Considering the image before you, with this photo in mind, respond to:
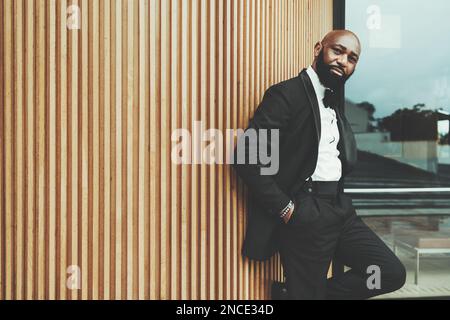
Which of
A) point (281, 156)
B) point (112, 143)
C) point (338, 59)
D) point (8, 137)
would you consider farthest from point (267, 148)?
point (8, 137)

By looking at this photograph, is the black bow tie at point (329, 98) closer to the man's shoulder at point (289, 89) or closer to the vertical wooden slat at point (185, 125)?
the man's shoulder at point (289, 89)

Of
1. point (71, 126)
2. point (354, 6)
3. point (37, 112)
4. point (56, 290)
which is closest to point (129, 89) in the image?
point (71, 126)

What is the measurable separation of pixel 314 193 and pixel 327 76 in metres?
0.62

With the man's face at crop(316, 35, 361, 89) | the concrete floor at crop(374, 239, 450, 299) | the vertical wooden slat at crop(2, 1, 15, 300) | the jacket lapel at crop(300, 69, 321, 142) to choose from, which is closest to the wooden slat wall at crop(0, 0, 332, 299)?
the vertical wooden slat at crop(2, 1, 15, 300)

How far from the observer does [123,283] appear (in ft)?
7.09

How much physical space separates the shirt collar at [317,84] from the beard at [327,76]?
0.02m

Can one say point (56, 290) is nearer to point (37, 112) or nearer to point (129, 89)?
point (37, 112)

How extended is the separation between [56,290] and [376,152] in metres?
3.90

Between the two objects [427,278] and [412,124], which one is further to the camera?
[412,124]

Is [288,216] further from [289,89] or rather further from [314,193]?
[289,89]

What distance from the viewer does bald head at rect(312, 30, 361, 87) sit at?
2090 mm

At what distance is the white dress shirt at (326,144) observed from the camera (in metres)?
2.11

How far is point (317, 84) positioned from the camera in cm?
216

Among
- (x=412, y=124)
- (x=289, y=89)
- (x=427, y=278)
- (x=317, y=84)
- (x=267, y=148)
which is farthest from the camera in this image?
(x=412, y=124)
